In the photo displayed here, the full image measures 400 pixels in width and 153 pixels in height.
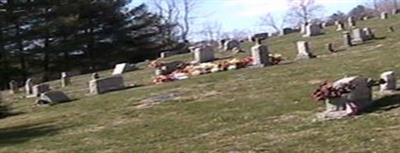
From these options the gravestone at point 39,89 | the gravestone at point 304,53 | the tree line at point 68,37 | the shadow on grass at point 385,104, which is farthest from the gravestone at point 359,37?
the tree line at point 68,37

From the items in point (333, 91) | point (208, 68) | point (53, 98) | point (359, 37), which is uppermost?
point (333, 91)

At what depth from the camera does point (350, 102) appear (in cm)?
1448

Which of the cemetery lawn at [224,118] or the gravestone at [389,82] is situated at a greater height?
the gravestone at [389,82]

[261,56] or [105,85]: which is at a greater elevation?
[261,56]

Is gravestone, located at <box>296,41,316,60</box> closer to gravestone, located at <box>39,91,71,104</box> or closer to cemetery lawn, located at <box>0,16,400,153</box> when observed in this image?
cemetery lawn, located at <box>0,16,400,153</box>

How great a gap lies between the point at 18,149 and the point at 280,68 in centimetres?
1019

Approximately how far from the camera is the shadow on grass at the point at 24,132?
17844mm

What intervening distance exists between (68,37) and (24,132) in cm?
3987

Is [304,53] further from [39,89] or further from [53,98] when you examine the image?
[39,89]

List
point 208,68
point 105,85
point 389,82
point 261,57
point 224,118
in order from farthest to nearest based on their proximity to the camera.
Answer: point 208,68, point 261,57, point 105,85, point 224,118, point 389,82

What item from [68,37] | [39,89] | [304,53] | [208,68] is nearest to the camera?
[208,68]

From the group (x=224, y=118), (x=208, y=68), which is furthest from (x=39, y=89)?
(x=224, y=118)

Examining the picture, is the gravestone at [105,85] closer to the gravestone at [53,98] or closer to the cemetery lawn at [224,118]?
the cemetery lawn at [224,118]

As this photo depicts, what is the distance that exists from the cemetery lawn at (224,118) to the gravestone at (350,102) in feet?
0.79
